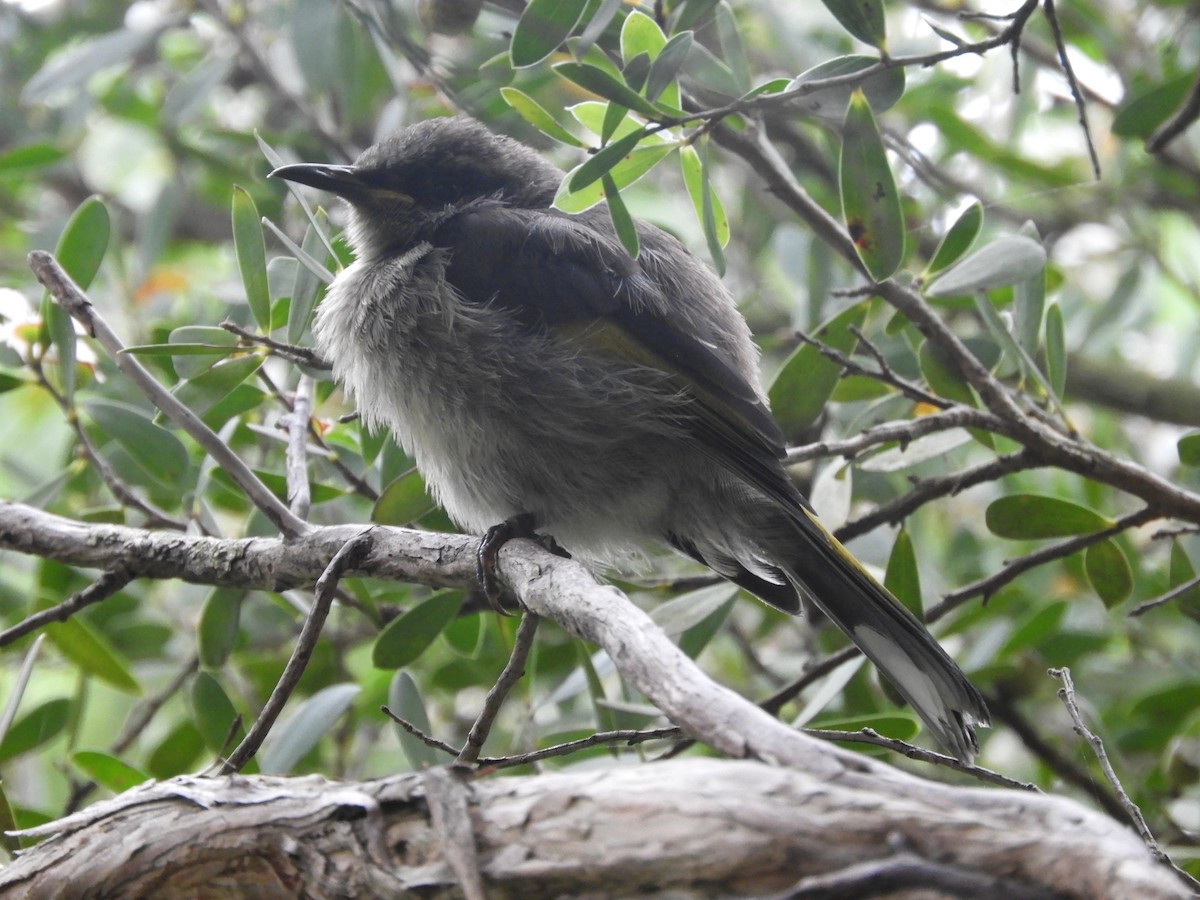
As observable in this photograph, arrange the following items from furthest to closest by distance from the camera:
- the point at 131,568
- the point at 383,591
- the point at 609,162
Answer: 1. the point at 383,591
2. the point at 131,568
3. the point at 609,162

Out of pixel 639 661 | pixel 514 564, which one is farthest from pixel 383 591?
pixel 639 661

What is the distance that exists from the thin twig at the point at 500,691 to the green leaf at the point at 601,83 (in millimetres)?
1069

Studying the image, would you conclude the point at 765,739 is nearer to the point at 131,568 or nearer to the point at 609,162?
the point at 609,162

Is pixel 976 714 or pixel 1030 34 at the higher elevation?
pixel 1030 34

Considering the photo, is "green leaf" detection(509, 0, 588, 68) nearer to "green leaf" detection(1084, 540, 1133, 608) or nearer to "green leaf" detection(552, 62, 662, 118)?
"green leaf" detection(552, 62, 662, 118)

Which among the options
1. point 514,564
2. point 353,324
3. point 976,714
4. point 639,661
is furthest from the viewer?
point 353,324

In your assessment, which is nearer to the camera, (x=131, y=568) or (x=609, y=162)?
(x=609, y=162)

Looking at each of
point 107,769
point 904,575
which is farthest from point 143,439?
point 904,575

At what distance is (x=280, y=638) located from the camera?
14.3 ft

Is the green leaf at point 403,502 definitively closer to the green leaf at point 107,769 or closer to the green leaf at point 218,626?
the green leaf at point 218,626

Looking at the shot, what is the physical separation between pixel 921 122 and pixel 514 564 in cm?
370

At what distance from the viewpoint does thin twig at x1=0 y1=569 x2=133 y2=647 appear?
269 centimetres

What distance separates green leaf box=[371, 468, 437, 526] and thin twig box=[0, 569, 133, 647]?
72 cm

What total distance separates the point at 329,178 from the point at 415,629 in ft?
4.54
